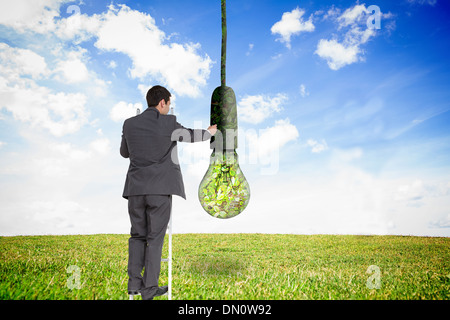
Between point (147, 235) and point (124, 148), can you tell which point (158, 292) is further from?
point (124, 148)

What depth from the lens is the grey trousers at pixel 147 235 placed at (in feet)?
12.2

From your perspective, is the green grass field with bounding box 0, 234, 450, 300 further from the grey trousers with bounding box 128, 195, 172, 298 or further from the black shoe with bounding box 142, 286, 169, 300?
the grey trousers with bounding box 128, 195, 172, 298

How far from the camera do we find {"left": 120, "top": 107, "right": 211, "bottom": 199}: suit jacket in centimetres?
367

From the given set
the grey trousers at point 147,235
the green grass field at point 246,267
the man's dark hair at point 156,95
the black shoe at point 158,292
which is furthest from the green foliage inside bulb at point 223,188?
the green grass field at point 246,267

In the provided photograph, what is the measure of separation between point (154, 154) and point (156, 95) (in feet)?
2.19

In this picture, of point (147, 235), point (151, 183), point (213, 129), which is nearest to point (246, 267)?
point (147, 235)

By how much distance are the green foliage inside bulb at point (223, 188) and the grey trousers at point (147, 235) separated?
662 millimetres

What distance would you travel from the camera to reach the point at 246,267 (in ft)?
20.1

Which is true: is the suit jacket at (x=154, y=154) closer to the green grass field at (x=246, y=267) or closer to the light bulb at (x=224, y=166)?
the light bulb at (x=224, y=166)

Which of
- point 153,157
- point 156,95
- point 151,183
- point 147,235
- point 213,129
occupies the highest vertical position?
point 156,95

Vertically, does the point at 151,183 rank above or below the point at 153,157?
below

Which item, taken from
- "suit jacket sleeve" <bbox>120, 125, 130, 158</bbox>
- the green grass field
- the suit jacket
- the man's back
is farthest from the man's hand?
the green grass field
